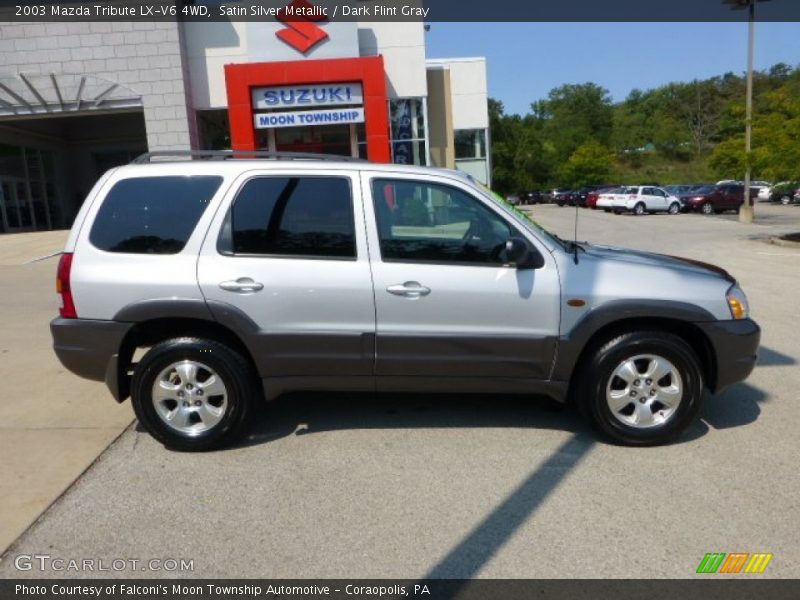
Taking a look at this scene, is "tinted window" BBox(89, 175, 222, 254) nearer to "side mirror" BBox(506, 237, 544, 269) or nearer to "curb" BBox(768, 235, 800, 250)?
"side mirror" BBox(506, 237, 544, 269)

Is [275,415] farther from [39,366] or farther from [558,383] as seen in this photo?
[39,366]

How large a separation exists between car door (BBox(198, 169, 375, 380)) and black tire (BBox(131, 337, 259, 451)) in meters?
0.18

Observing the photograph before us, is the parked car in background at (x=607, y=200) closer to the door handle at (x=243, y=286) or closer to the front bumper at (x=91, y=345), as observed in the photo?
the door handle at (x=243, y=286)

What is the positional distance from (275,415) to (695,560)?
310cm

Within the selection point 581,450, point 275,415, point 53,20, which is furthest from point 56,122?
point 581,450

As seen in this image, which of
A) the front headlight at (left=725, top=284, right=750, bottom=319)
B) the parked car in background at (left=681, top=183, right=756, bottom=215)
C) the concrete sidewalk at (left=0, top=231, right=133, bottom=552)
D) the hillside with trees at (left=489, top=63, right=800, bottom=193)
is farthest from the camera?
the hillside with trees at (left=489, top=63, right=800, bottom=193)

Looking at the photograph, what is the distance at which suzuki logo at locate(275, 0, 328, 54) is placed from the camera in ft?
64.3

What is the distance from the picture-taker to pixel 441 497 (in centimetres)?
355

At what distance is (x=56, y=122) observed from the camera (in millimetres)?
28109

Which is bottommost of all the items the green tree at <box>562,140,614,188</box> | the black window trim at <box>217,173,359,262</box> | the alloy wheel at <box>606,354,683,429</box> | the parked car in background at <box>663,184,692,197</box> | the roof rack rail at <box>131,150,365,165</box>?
the alloy wheel at <box>606,354,683,429</box>

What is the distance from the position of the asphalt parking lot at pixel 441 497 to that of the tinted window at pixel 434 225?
1297mm

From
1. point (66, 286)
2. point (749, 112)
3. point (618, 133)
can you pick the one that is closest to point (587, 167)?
point (618, 133)

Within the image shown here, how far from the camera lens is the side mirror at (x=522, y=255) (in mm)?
3885

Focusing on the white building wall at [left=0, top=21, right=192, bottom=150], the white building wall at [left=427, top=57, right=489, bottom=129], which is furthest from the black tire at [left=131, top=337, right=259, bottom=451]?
the white building wall at [left=427, top=57, right=489, bottom=129]
